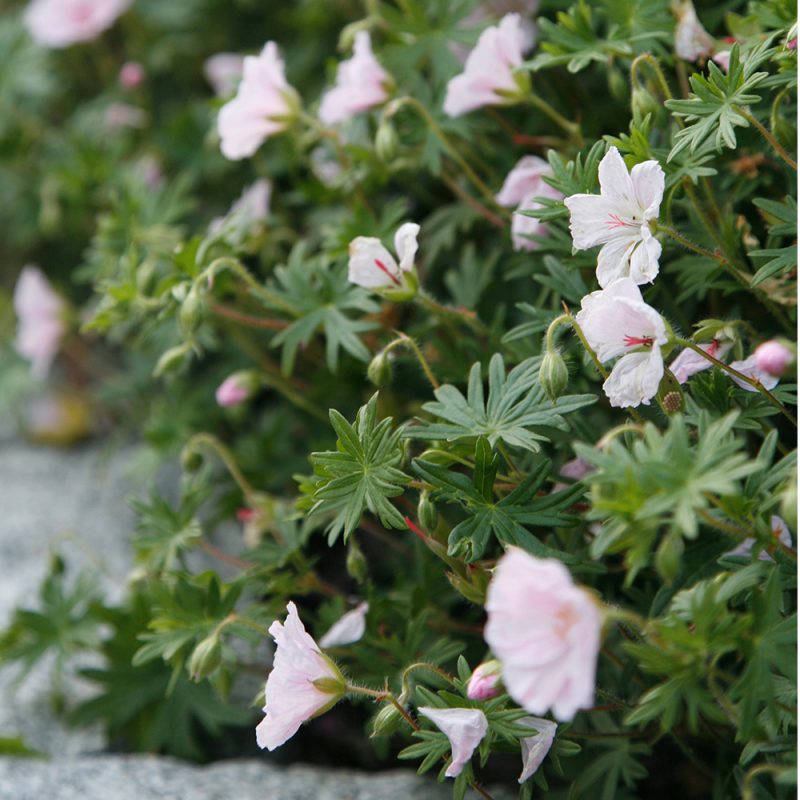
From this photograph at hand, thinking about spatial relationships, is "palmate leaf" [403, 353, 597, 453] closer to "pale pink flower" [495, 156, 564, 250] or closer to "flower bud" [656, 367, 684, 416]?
"flower bud" [656, 367, 684, 416]

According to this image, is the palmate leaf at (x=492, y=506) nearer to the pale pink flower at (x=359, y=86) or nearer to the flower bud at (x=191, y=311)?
the flower bud at (x=191, y=311)

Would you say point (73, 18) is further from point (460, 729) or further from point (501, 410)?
point (460, 729)

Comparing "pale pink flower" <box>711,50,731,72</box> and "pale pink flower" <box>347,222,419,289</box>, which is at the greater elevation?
"pale pink flower" <box>711,50,731,72</box>

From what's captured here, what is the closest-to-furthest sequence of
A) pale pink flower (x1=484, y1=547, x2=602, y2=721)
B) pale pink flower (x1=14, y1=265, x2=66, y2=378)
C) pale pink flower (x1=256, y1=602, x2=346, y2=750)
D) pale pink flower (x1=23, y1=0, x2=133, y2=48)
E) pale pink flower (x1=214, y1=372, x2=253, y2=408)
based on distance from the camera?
pale pink flower (x1=484, y1=547, x2=602, y2=721)
pale pink flower (x1=256, y1=602, x2=346, y2=750)
pale pink flower (x1=214, y1=372, x2=253, y2=408)
pale pink flower (x1=14, y1=265, x2=66, y2=378)
pale pink flower (x1=23, y1=0, x2=133, y2=48)

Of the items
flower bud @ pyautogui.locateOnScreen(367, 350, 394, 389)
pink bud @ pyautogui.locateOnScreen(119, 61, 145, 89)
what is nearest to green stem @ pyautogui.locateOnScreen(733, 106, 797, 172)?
flower bud @ pyautogui.locateOnScreen(367, 350, 394, 389)

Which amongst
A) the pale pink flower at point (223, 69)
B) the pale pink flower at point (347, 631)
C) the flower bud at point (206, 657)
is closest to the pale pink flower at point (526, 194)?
the pale pink flower at point (347, 631)

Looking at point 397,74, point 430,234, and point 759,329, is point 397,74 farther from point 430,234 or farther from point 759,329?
point 759,329

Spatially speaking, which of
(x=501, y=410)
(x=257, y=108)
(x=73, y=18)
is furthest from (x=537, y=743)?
(x=73, y=18)

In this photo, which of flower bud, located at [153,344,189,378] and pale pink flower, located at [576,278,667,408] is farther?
flower bud, located at [153,344,189,378]
